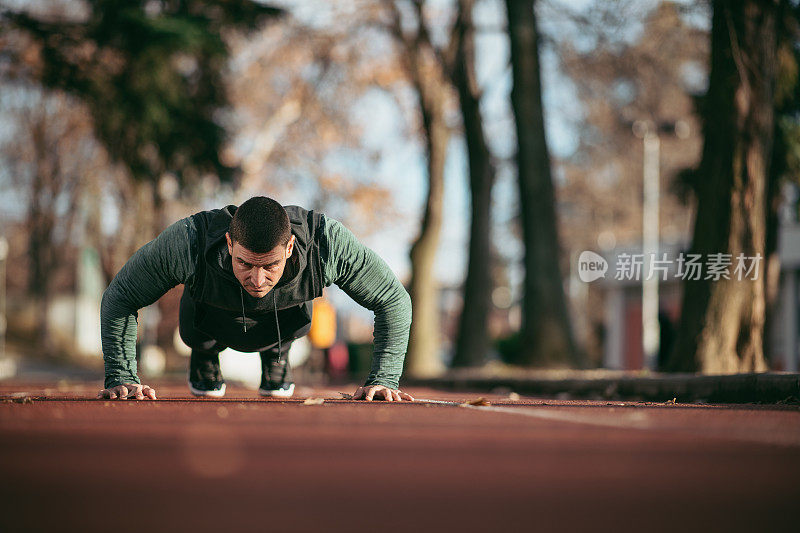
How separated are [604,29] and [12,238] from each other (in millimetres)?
43385

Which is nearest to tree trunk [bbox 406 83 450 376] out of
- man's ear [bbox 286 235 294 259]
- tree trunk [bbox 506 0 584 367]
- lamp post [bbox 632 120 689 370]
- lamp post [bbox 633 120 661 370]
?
tree trunk [bbox 506 0 584 367]

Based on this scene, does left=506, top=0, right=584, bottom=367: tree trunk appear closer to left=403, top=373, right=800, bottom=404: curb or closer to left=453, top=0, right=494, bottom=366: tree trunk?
left=403, top=373, right=800, bottom=404: curb

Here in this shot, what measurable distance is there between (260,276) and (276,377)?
2191 mm

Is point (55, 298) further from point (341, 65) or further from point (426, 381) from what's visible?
point (426, 381)

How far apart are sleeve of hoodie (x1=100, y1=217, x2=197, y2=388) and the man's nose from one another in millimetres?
461

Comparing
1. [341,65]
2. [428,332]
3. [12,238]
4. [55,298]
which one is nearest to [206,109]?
[341,65]

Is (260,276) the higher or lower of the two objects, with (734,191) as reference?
lower

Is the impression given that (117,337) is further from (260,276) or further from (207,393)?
(207,393)

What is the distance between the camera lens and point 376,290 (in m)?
6.12

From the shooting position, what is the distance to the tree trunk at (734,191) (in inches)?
437

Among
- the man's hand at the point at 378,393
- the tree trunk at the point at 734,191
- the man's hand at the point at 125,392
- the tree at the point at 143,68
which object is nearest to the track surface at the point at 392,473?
the man's hand at the point at 125,392

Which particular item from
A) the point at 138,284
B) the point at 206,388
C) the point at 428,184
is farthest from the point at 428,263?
the point at 138,284

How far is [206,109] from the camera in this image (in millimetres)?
22719

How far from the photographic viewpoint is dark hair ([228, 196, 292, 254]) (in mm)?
5398
